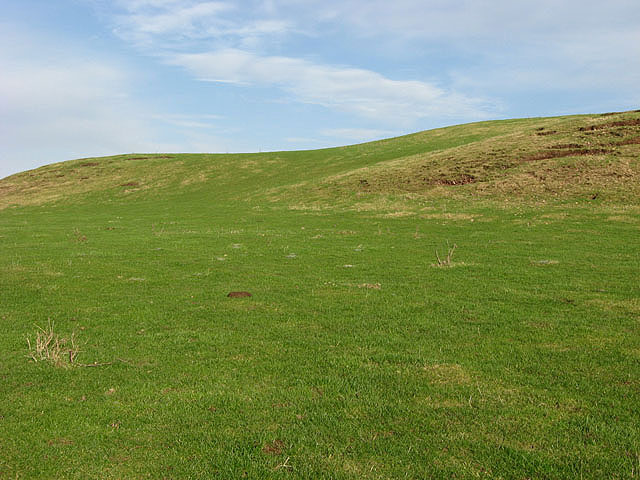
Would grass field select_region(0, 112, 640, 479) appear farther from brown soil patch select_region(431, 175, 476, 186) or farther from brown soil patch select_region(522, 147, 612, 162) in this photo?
brown soil patch select_region(522, 147, 612, 162)

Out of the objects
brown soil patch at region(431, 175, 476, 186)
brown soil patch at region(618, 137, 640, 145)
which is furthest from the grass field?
brown soil patch at region(618, 137, 640, 145)

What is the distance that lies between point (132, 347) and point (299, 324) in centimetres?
412

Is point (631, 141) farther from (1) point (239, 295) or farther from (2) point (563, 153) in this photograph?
(1) point (239, 295)

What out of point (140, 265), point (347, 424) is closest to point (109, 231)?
point (140, 265)

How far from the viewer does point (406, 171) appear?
54281mm

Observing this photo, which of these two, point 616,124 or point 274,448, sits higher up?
point 616,124

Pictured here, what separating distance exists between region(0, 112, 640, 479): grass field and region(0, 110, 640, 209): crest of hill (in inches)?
457

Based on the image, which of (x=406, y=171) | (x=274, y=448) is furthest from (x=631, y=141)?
(x=274, y=448)

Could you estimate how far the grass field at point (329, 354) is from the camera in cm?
637

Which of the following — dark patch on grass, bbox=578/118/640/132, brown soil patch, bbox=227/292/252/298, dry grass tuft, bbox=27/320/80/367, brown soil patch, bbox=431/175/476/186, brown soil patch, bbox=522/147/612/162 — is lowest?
brown soil patch, bbox=227/292/252/298

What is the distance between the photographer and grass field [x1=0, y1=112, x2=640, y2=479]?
20.9ft

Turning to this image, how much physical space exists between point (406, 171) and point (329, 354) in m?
46.7

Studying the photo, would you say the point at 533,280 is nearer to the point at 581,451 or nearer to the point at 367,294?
the point at 367,294

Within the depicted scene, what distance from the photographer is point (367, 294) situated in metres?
15.1
